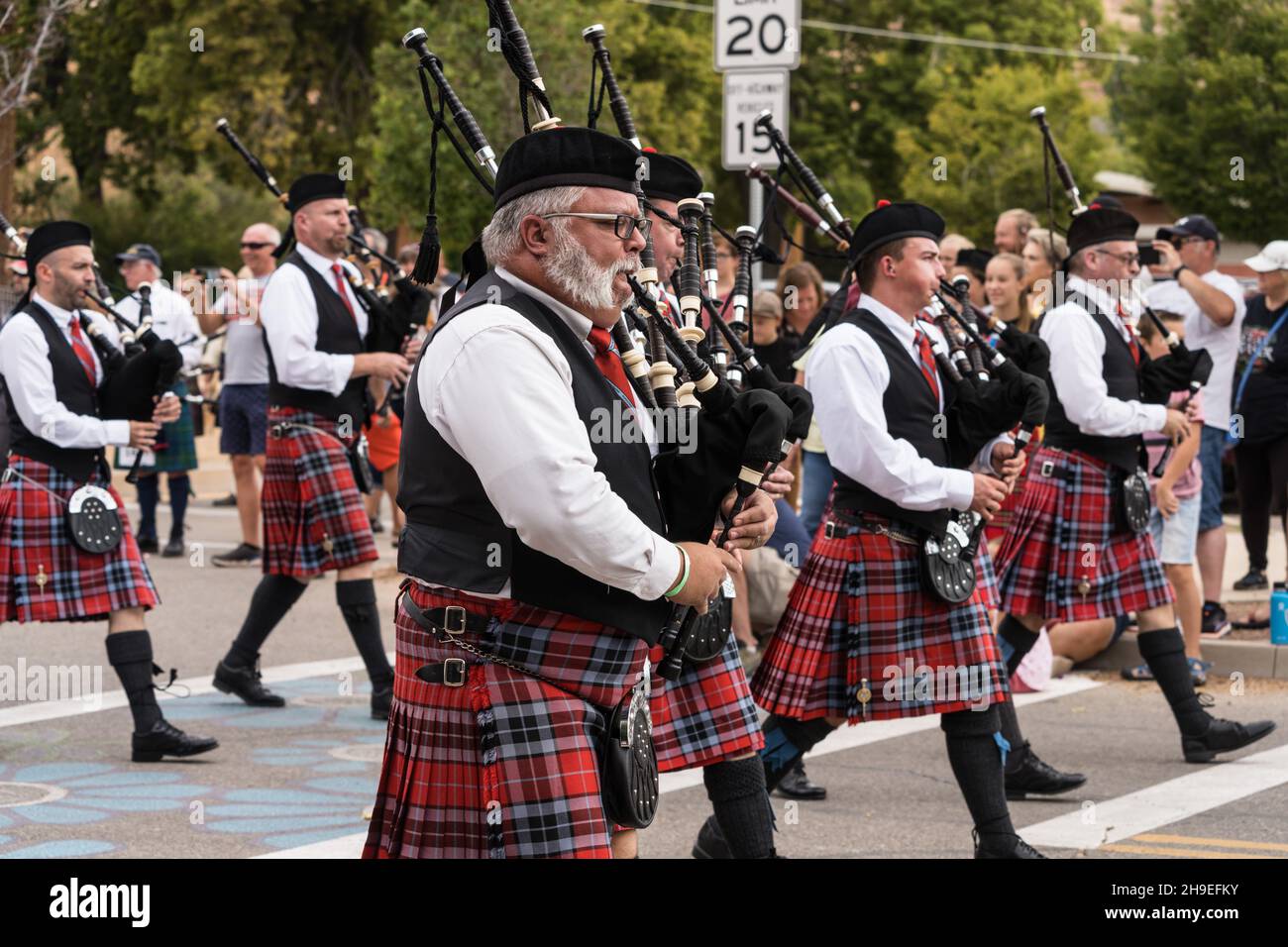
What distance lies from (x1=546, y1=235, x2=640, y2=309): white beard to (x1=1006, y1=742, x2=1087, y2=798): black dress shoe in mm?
3343

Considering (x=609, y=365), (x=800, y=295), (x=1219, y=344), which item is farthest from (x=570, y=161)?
(x=1219, y=344)

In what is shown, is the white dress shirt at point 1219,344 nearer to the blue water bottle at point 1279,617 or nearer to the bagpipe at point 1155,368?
the blue water bottle at point 1279,617

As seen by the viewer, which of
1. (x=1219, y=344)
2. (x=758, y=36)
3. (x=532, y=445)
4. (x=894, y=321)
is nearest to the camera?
(x=532, y=445)

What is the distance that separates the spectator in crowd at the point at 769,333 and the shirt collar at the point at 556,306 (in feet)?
18.1

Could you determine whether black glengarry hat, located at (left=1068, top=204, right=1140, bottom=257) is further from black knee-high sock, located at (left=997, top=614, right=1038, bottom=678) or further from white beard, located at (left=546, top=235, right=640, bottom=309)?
white beard, located at (left=546, top=235, right=640, bottom=309)

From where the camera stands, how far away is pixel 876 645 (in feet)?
16.3

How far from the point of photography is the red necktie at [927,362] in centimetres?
506

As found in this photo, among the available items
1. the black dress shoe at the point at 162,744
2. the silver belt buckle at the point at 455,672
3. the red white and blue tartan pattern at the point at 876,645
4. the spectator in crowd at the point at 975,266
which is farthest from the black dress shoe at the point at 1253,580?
the silver belt buckle at the point at 455,672

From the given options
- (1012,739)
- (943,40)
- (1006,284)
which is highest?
(943,40)

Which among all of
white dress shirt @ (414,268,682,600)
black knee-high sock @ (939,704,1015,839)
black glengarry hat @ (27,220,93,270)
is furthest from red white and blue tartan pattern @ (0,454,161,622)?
white dress shirt @ (414,268,682,600)

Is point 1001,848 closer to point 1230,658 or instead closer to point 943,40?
point 1230,658

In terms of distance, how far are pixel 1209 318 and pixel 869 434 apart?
486cm

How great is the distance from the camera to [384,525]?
13.7 meters
